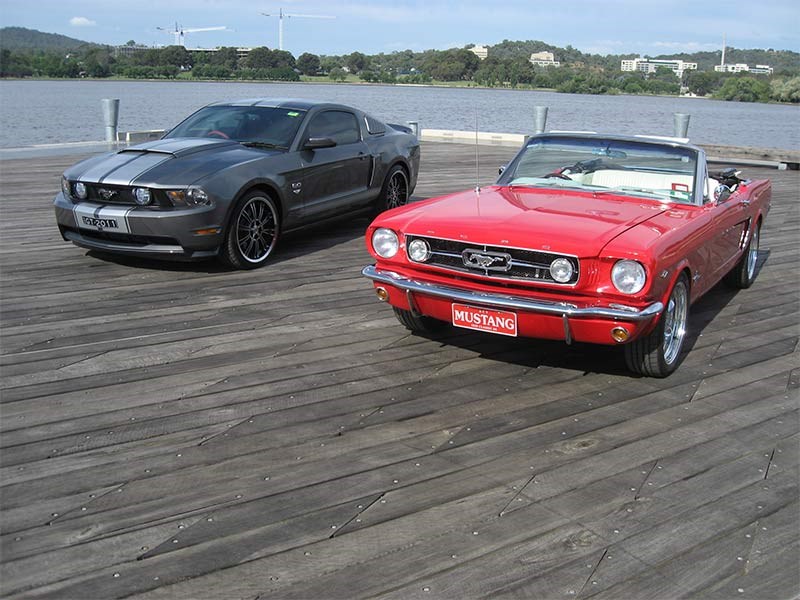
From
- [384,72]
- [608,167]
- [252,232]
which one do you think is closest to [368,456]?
[608,167]

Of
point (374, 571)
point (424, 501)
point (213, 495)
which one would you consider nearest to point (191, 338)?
point (213, 495)

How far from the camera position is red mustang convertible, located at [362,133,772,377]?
183 inches

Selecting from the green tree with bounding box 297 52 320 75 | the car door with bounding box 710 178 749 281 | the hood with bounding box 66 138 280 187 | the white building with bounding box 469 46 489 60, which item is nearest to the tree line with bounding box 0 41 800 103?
the green tree with bounding box 297 52 320 75

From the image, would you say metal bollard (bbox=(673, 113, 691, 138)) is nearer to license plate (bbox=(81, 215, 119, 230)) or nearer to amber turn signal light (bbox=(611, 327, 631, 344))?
license plate (bbox=(81, 215, 119, 230))

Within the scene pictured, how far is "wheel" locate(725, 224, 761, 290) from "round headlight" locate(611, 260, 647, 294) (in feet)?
9.85

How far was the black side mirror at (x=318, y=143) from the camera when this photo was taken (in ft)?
26.6

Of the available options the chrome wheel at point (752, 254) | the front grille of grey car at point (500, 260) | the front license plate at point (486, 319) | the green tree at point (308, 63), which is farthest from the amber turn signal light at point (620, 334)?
the green tree at point (308, 63)

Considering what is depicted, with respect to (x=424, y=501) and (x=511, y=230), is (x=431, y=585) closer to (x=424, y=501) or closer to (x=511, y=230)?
(x=424, y=501)

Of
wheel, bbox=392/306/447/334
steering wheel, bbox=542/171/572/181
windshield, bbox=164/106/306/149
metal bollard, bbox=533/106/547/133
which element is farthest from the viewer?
metal bollard, bbox=533/106/547/133

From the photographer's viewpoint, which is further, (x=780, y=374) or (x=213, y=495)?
(x=780, y=374)

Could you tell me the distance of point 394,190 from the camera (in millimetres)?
10016

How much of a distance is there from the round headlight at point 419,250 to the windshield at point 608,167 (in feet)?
4.42

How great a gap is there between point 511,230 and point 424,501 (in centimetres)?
187

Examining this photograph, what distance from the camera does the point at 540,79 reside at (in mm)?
47500
